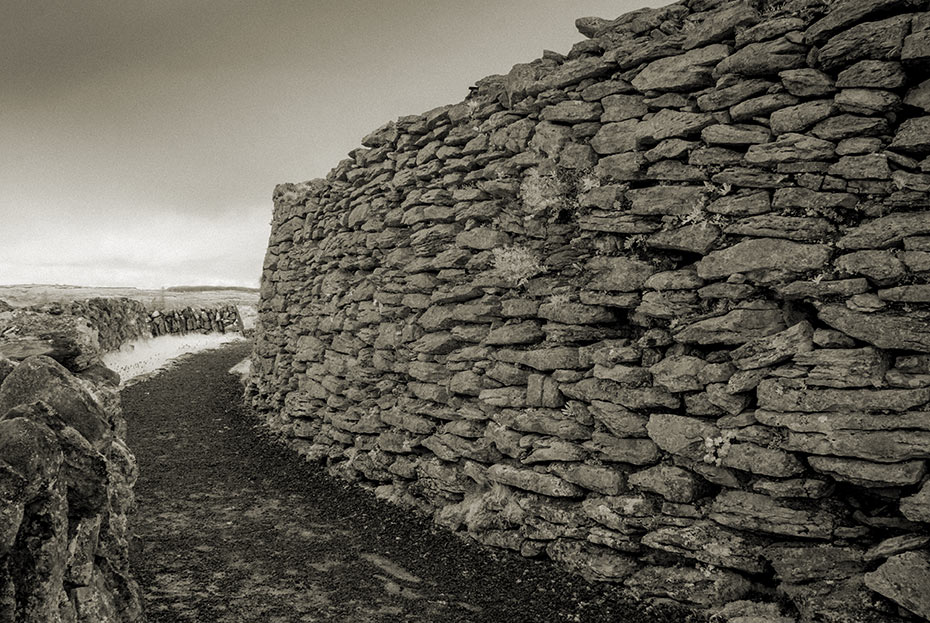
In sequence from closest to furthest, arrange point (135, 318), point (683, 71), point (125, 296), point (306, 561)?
point (683, 71) → point (306, 561) → point (135, 318) → point (125, 296)

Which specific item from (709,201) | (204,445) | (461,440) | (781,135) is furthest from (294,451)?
(781,135)

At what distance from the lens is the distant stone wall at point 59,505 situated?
340 cm

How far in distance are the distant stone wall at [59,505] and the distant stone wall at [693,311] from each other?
3907 mm

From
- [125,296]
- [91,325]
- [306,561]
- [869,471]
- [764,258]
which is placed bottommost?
[306,561]

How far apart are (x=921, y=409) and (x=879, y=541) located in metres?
1.10

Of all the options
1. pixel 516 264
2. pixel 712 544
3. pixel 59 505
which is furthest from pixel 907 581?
pixel 59 505

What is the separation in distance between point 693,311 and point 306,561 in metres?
5.06

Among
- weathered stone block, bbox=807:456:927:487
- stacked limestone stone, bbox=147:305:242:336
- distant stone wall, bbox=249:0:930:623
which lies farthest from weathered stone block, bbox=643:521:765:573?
stacked limestone stone, bbox=147:305:242:336

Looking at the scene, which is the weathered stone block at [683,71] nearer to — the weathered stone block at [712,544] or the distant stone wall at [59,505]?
the weathered stone block at [712,544]

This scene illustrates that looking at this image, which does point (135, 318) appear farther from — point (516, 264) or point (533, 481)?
point (533, 481)

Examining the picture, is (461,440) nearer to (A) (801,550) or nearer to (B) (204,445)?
(A) (801,550)

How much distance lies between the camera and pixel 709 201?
6.01 metres

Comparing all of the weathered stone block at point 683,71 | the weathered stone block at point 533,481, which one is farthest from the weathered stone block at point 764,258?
the weathered stone block at point 533,481

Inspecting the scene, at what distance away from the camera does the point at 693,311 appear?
19.8 feet
